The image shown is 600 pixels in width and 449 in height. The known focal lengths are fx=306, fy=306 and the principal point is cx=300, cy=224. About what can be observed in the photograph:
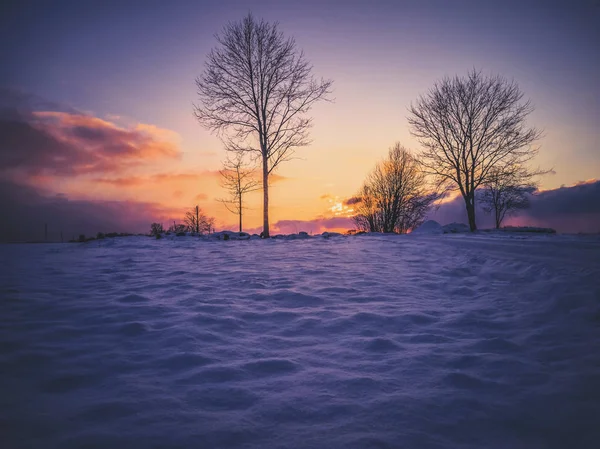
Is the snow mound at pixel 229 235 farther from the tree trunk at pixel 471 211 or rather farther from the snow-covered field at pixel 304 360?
the tree trunk at pixel 471 211

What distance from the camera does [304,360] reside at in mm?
2260

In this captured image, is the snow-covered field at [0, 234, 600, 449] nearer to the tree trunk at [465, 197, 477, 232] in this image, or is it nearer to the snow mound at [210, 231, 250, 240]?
the snow mound at [210, 231, 250, 240]

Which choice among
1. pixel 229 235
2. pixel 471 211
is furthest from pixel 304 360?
pixel 471 211

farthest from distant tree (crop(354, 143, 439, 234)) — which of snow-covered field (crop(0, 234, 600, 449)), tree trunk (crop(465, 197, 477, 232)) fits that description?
snow-covered field (crop(0, 234, 600, 449))

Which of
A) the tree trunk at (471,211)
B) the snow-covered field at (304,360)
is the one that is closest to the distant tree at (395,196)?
the tree trunk at (471,211)

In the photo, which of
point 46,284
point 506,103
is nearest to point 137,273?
point 46,284

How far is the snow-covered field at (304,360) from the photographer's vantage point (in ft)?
4.89

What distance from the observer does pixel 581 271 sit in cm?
378

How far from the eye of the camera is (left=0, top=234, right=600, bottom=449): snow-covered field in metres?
1.49

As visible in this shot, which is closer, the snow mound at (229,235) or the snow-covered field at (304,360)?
the snow-covered field at (304,360)

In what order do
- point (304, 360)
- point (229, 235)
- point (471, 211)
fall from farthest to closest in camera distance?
point (471, 211) → point (229, 235) → point (304, 360)

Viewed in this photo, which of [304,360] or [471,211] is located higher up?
[471,211]

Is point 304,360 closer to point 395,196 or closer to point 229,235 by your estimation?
point 229,235

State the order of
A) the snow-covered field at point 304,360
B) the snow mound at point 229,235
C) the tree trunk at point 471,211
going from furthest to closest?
the tree trunk at point 471,211 → the snow mound at point 229,235 → the snow-covered field at point 304,360
